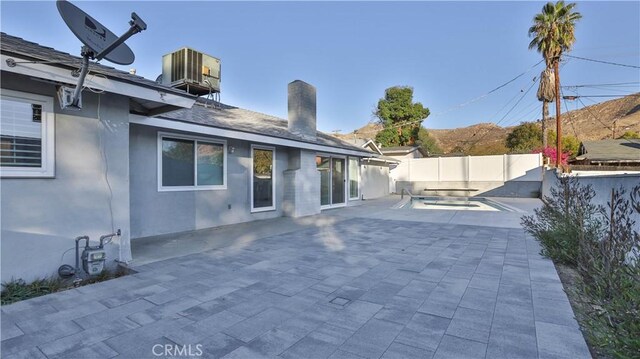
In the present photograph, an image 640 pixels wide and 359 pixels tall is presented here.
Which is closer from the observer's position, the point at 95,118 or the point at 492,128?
the point at 95,118

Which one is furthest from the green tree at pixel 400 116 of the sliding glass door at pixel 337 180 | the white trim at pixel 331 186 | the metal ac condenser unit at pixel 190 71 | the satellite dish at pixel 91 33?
the satellite dish at pixel 91 33

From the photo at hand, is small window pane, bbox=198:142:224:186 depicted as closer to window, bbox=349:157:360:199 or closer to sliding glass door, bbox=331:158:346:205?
sliding glass door, bbox=331:158:346:205

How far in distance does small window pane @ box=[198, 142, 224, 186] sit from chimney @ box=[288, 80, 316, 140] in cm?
380

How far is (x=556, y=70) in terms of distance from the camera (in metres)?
16.6

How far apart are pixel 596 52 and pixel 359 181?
1494 cm

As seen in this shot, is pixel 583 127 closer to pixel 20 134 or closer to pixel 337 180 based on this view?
pixel 337 180

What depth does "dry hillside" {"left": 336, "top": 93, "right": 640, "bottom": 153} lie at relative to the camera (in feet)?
150

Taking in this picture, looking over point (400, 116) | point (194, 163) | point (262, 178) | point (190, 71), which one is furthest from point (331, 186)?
point (400, 116)

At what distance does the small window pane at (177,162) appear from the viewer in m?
7.24

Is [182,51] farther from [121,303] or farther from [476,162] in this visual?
[476,162]

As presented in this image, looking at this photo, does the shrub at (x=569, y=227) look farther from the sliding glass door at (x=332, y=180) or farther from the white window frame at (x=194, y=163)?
the sliding glass door at (x=332, y=180)

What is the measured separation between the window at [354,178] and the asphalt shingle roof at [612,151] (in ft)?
61.3

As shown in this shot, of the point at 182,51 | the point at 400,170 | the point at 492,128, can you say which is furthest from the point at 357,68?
the point at 492,128

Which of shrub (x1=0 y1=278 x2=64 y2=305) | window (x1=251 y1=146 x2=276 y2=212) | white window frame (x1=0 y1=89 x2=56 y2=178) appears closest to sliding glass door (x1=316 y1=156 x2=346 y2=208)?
window (x1=251 y1=146 x2=276 y2=212)
